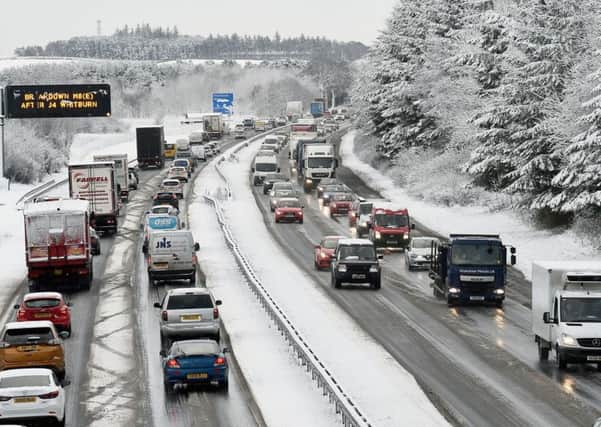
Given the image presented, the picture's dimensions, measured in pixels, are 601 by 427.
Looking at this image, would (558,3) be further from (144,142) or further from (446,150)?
(144,142)

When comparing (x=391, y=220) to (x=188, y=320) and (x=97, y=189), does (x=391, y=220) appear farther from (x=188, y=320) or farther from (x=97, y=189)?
(x=188, y=320)

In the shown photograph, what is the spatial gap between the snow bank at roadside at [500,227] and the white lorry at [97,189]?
47.7 feet

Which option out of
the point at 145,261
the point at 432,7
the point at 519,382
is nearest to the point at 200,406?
the point at 519,382

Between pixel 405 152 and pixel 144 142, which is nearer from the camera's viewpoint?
pixel 405 152

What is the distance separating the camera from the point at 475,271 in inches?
1524

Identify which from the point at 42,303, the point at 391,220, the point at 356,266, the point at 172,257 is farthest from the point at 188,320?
the point at 391,220

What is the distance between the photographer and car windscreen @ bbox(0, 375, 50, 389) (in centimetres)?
2222

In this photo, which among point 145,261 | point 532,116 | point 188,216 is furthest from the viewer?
point 188,216

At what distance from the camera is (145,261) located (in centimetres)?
5175

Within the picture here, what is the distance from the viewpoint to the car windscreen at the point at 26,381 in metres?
22.2

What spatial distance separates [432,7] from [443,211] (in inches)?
775

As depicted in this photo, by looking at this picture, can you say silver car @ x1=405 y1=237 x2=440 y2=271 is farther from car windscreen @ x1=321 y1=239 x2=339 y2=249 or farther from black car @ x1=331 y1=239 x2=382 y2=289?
black car @ x1=331 y1=239 x2=382 y2=289

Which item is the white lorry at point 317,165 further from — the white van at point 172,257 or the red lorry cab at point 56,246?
the red lorry cab at point 56,246

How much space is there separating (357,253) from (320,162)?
44.1m
